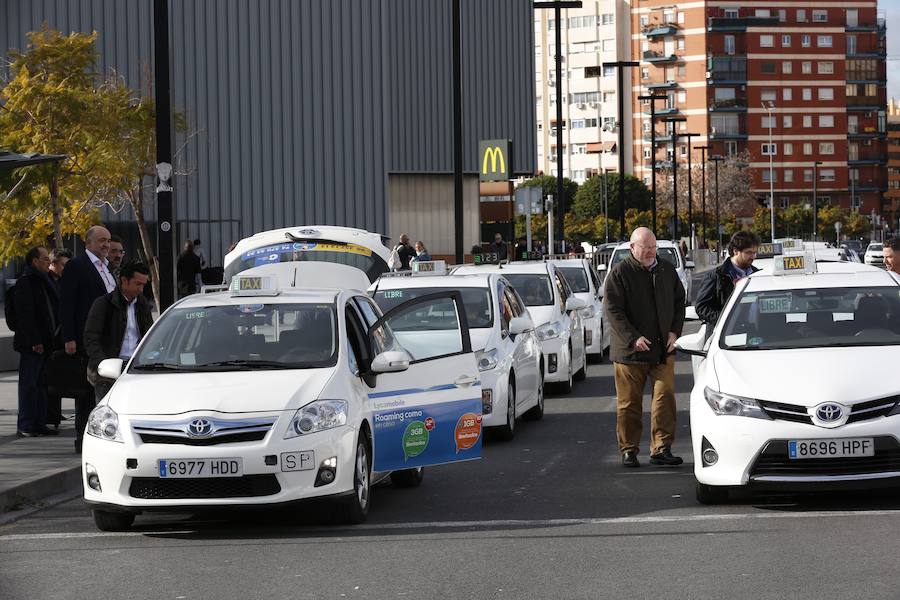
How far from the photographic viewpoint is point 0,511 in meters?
10.9

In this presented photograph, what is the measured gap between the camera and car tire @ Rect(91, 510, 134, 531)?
389 inches

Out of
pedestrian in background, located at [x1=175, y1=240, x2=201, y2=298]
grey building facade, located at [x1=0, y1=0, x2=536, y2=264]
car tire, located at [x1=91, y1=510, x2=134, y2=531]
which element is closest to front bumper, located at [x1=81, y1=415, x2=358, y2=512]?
car tire, located at [x1=91, y1=510, x2=134, y2=531]

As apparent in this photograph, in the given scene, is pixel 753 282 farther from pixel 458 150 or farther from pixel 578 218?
pixel 578 218

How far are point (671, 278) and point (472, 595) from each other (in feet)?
18.1

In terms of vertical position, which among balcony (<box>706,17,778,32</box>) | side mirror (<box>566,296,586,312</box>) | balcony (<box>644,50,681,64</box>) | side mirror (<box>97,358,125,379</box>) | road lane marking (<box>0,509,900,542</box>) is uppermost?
balcony (<box>706,17,778,32</box>)

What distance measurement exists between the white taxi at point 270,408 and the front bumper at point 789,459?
184cm

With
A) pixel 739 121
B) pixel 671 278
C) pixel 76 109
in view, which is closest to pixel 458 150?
pixel 76 109

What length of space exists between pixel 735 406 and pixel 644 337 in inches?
101

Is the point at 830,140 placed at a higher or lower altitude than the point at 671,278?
higher

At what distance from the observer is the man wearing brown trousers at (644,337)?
1241 centimetres

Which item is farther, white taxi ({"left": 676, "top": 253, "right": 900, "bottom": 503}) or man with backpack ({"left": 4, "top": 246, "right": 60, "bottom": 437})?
man with backpack ({"left": 4, "top": 246, "right": 60, "bottom": 437})

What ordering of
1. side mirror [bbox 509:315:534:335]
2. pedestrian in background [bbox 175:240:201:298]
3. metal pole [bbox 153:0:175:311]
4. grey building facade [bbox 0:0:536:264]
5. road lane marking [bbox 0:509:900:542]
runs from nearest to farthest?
road lane marking [bbox 0:509:900:542] < side mirror [bbox 509:315:534:335] < metal pole [bbox 153:0:175:311] < pedestrian in background [bbox 175:240:201:298] < grey building facade [bbox 0:0:536:264]

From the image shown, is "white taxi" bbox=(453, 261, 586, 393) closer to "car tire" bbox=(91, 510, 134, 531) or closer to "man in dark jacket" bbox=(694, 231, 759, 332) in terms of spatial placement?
"man in dark jacket" bbox=(694, 231, 759, 332)

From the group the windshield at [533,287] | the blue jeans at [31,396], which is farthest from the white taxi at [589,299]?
the blue jeans at [31,396]
